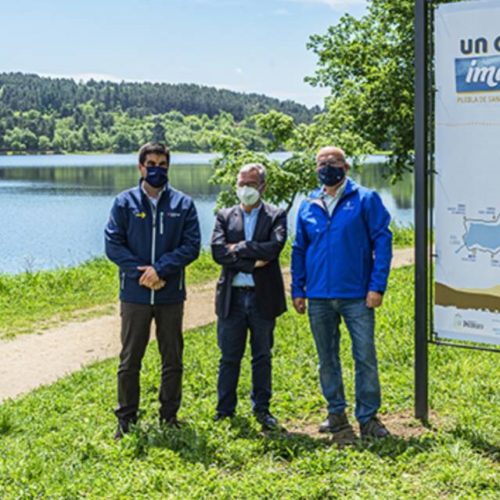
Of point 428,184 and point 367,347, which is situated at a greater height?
point 428,184

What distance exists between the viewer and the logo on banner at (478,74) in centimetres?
454

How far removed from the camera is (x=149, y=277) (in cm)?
498

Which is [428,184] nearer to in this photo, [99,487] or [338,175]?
[338,175]

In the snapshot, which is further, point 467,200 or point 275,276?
point 275,276

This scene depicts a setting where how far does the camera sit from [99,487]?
4152mm

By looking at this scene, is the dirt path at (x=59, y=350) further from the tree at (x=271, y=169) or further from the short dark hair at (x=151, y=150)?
the short dark hair at (x=151, y=150)

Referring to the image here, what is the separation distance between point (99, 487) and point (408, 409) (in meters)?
2.30

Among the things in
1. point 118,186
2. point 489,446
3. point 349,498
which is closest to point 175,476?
point 349,498

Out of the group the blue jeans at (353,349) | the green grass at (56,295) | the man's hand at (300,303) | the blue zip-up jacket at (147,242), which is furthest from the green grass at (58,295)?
the blue jeans at (353,349)

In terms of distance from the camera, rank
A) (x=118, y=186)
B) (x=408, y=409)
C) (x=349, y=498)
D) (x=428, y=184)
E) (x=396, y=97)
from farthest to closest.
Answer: (x=118, y=186) < (x=396, y=97) < (x=408, y=409) < (x=428, y=184) < (x=349, y=498)

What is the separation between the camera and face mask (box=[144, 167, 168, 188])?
5.11m

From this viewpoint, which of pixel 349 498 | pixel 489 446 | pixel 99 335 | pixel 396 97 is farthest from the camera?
pixel 396 97

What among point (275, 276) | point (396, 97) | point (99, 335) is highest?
point (396, 97)

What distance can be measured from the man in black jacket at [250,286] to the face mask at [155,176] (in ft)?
1.67
